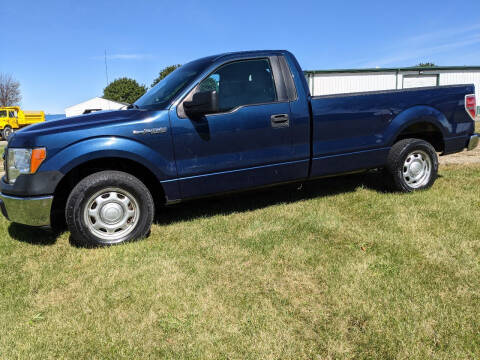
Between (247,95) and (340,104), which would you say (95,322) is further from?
(340,104)

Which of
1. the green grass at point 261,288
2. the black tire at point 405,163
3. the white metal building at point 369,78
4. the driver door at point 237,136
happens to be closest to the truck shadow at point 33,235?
the green grass at point 261,288

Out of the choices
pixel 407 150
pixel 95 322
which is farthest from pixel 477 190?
pixel 95 322

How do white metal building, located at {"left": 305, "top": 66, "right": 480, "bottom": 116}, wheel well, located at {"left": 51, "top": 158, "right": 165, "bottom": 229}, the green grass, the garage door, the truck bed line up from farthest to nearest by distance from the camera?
1. the garage door
2. white metal building, located at {"left": 305, "top": 66, "right": 480, "bottom": 116}
3. the truck bed
4. wheel well, located at {"left": 51, "top": 158, "right": 165, "bottom": 229}
5. the green grass

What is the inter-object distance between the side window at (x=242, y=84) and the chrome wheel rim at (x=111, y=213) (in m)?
1.40

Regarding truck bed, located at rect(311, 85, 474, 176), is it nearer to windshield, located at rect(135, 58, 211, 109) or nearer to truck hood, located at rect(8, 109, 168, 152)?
windshield, located at rect(135, 58, 211, 109)

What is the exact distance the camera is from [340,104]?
14.4ft

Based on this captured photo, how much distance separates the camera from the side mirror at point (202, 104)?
11.7 feet

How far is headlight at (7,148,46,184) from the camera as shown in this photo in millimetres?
3382

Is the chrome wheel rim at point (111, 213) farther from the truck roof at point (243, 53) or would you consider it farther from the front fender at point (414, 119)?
the front fender at point (414, 119)

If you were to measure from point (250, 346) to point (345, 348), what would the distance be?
1.82ft

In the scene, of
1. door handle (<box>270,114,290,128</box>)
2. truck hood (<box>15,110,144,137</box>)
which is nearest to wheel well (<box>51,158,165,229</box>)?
truck hood (<box>15,110,144,137</box>)

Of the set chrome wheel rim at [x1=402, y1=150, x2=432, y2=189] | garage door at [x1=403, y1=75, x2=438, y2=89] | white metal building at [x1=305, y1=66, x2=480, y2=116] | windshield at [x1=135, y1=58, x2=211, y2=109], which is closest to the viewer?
windshield at [x1=135, y1=58, x2=211, y2=109]

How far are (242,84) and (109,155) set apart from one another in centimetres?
165

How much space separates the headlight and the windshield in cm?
126
